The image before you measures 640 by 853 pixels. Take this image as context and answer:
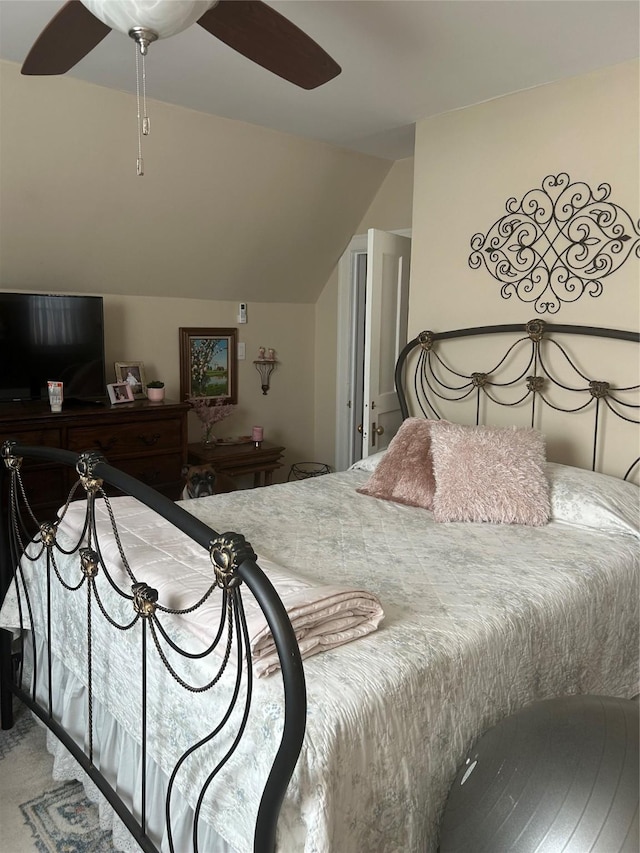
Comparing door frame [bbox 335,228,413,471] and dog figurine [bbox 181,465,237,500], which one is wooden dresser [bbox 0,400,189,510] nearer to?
dog figurine [bbox 181,465,237,500]

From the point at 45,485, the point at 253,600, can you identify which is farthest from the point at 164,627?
the point at 45,485

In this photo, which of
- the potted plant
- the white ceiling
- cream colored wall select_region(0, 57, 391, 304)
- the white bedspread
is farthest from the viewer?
the potted plant

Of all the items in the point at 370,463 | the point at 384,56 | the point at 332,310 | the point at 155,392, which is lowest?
the point at 370,463

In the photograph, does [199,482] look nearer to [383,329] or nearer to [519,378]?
[383,329]

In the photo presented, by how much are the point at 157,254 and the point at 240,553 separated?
10.5 feet

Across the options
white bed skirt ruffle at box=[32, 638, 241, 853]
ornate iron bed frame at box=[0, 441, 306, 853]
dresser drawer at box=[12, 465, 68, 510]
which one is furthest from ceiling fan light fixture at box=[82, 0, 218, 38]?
dresser drawer at box=[12, 465, 68, 510]

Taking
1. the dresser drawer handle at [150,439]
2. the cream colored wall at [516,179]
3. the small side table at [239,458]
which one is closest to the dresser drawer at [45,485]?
the dresser drawer handle at [150,439]

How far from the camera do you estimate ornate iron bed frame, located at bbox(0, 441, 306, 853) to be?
1.11 meters

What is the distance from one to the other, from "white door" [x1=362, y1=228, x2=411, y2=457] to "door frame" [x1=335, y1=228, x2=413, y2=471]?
0.98 meters

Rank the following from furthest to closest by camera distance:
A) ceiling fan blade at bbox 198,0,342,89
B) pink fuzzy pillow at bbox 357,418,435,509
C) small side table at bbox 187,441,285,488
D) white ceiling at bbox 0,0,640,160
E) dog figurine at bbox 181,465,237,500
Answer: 1. small side table at bbox 187,441,285,488
2. dog figurine at bbox 181,465,237,500
3. pink fuzzy pillow at bbox 357,418,435,509
4. white ceiling at bbox 0,0,640,160
5. ceiling fan blade at bbox 198,0,342,89

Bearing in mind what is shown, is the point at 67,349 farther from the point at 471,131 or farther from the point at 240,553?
the point at 240,553

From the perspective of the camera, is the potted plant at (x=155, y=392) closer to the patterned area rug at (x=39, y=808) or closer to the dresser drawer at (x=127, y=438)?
the dresser drawer at (x=127, y=438)

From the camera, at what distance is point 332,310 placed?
4941 mm

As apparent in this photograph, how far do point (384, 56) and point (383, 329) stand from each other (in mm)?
1406
